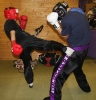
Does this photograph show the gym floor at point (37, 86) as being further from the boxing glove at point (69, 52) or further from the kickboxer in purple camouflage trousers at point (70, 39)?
the boxing glove at point (69, 52)

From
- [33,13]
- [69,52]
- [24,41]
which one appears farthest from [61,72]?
[33,13]

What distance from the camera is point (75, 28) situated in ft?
6.95

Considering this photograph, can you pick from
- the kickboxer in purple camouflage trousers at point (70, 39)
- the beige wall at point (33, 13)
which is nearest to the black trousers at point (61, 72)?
the kickboxer in purple camouflage trousers at point (70, 39)

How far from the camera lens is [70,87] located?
3.16m

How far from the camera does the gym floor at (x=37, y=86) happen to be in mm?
2809

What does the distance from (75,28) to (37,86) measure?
157 centimetres

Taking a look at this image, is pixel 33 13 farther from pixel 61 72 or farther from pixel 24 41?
pixel 61 72

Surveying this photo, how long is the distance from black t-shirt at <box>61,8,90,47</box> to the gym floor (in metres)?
1.04

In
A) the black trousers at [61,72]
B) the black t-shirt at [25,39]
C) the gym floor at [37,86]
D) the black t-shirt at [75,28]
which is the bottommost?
the gym floor at [37,86]

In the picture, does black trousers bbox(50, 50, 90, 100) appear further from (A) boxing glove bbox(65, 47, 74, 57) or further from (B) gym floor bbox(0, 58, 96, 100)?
(B) gym floor bbox(0, 58, 96, 100)

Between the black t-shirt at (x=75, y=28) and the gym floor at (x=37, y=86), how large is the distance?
1038mm

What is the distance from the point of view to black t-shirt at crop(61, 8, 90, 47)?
2.07 meters

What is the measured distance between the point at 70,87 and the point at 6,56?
8.13 ft

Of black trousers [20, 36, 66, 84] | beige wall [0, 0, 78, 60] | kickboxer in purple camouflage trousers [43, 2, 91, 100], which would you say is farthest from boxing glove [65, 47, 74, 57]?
beige wall [0, 0, 78, 60]
